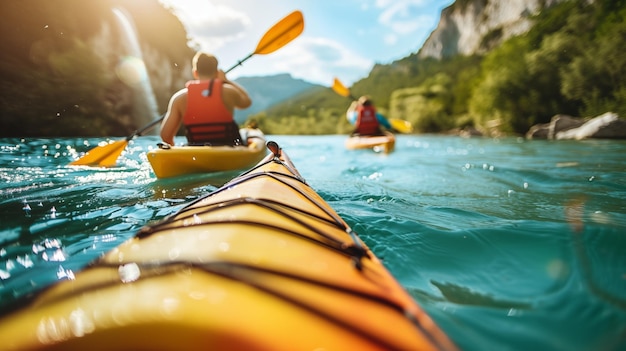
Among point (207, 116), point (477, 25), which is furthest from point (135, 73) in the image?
point (477, 25)

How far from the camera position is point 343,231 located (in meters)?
1.45

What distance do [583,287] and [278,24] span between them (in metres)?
5.39

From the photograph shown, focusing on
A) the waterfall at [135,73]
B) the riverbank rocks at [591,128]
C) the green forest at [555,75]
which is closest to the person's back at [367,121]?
the riverbank rocks at [591,128]

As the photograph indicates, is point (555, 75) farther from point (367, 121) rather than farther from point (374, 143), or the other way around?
point (374, 143)

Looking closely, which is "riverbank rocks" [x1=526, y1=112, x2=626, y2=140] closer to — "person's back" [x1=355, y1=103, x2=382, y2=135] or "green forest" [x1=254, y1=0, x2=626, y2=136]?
"green forest" [x1=254, y1=0, x2=626, y2=136]

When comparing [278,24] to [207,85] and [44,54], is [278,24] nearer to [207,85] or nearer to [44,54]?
[207,85]

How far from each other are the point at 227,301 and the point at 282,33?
5.45 m

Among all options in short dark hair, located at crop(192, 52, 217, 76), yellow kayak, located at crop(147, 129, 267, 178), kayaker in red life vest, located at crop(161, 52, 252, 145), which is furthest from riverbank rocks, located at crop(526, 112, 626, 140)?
short dark hair, located at crop(192, 52, 217, 76)

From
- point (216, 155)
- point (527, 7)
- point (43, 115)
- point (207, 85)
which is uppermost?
point (527, 7)

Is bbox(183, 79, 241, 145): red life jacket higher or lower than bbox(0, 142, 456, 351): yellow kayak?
higher

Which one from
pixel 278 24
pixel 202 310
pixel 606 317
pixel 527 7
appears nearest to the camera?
pixel 202 310

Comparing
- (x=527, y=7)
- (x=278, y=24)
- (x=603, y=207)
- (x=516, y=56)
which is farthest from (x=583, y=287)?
(x=527, y=7)

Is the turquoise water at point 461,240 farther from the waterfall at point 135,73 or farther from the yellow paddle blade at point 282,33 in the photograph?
the waterfall at point 135,73

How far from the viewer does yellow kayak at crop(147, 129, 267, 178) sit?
3.37 meters
